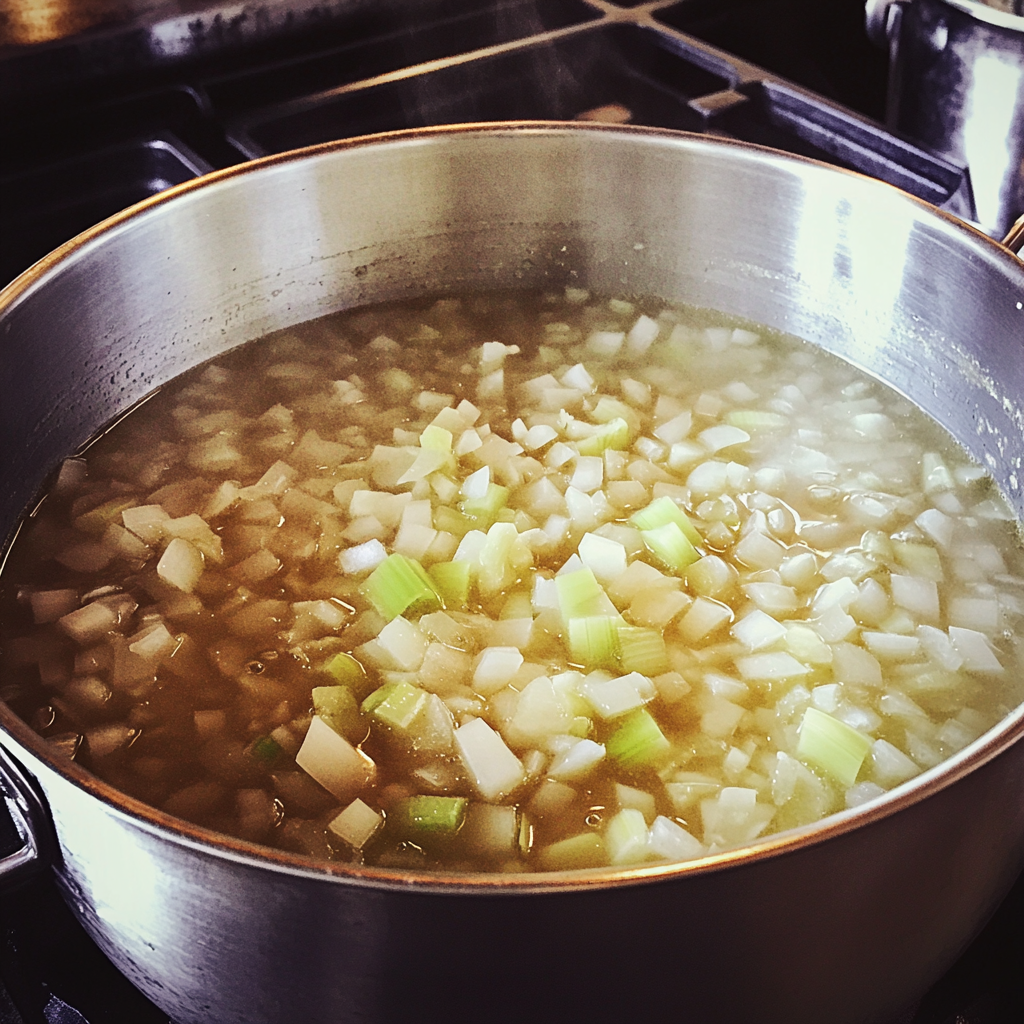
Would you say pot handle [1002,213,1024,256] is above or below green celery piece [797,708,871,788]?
above

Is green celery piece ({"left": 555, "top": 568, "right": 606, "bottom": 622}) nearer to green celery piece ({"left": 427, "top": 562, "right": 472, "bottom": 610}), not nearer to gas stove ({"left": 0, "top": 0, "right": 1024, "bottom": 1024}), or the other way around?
green celery piece ({"left": 427, "top": 562, "right": 472, "bottom": 610})

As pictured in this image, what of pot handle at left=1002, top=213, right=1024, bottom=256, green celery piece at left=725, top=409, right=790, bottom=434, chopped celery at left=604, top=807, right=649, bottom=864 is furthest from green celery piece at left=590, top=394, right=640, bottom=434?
chopped celery at left=604, top=807, right=649, bottom=864

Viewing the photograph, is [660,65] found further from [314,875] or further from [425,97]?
[314,875]

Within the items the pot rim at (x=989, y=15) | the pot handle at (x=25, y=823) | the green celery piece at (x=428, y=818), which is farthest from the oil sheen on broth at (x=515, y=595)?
the pot rim at (x=989, y=15)

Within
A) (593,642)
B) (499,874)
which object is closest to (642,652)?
(593,642)

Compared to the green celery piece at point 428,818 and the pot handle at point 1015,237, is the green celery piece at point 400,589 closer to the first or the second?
the green celery piece at point 428,818

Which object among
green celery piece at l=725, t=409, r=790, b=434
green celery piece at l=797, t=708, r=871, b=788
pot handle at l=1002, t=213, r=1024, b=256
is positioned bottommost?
green celery piece at l=797, t=708, r=871, b=788

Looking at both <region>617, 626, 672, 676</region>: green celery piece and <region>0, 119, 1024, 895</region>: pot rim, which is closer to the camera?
<region>0, 119, 1024, 895</region>: pot rim
